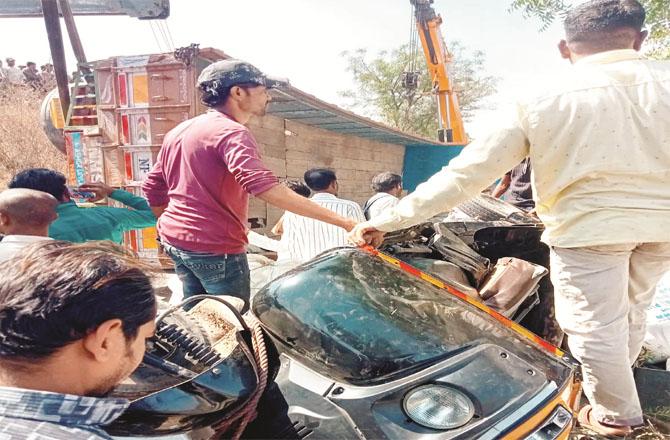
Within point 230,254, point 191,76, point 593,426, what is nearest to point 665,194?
point 593,426

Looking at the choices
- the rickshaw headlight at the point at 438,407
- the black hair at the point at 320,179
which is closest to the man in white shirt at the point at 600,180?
the rickshaw headlight at the point at 438,407

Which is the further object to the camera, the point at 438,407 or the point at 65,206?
the point at 65,206

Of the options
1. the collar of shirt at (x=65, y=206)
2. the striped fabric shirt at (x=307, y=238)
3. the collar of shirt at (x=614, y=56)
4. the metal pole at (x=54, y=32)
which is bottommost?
the striped fabric shirt at (x=307, y=238)

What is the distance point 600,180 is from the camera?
1.65 metres

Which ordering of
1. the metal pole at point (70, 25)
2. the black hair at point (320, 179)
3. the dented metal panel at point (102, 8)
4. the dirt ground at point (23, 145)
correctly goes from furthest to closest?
1. the dirt ground at point (23, 145)
2. the dented metal panel at point (102, 8)
3. the metal pole at point (70, 25)
4. the black hair at point (320, 179)

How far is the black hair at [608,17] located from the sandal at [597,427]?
1520mm

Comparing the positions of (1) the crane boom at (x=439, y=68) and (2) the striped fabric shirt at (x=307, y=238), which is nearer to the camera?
(2) the striped fabric shirt at (x=307, y=238)

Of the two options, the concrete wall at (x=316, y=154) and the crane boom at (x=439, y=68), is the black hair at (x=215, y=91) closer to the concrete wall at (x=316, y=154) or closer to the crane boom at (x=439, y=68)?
the concrete wall at (x=316, y=154)

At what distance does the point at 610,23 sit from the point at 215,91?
1.65 metres

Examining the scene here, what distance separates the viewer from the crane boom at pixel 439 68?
1177 centimetres

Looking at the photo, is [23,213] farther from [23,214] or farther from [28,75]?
[28,75]

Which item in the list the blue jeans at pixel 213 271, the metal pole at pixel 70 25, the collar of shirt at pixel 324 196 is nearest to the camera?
the blue jeans at pixel 213 271

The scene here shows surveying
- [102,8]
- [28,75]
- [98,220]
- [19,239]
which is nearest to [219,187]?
[19,239]

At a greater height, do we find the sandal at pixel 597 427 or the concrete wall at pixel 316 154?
the concrete wall at pixel 316 154
